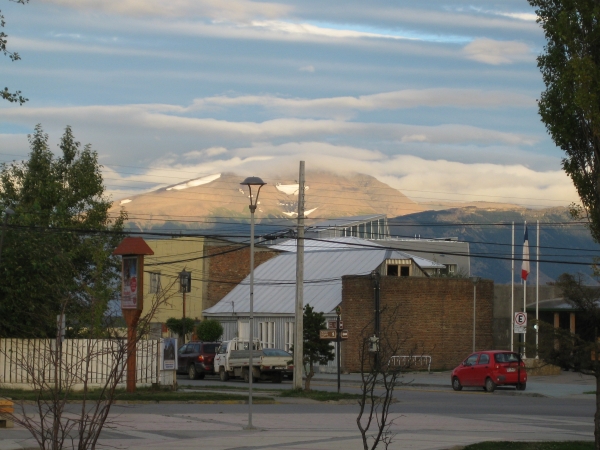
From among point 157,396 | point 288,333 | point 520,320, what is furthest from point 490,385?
point 288,333

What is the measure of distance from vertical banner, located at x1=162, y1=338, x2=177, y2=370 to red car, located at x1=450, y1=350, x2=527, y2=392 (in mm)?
12401

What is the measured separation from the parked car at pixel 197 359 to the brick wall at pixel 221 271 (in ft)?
69.1

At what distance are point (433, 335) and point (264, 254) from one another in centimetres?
2287

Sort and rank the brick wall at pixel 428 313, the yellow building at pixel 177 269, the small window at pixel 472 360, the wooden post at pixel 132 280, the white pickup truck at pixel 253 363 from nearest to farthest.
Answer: the wooden post at pixel 132 280
the small window at pixel 472 360
the white pickup truck at pixel 253 363
the brick wall at pixel 428 313
the yellow building at pixel 177 269

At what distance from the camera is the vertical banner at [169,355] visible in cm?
2998

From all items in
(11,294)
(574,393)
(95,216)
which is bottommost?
(574,393)

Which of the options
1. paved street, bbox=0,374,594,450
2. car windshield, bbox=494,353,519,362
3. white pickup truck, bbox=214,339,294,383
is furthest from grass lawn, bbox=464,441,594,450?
white pickup truck, bbox=214,339,294,383

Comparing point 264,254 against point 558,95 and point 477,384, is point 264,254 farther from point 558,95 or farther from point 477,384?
point 558,95

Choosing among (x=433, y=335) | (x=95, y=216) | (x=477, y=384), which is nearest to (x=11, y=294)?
(x=95, y=216)

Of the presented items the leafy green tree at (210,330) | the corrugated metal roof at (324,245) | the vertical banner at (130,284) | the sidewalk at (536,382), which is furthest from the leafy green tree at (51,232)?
the corrugated metal roof at (324,245)

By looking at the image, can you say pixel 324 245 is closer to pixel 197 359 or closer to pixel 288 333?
pixel 288 333

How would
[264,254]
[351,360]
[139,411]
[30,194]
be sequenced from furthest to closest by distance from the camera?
[264,254]
[351,360]
[30,194]
[139,411]

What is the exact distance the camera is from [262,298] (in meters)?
58.4

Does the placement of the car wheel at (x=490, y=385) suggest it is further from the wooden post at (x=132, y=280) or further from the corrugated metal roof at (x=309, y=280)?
the corrugated metal roof at (x=309, y=280)
